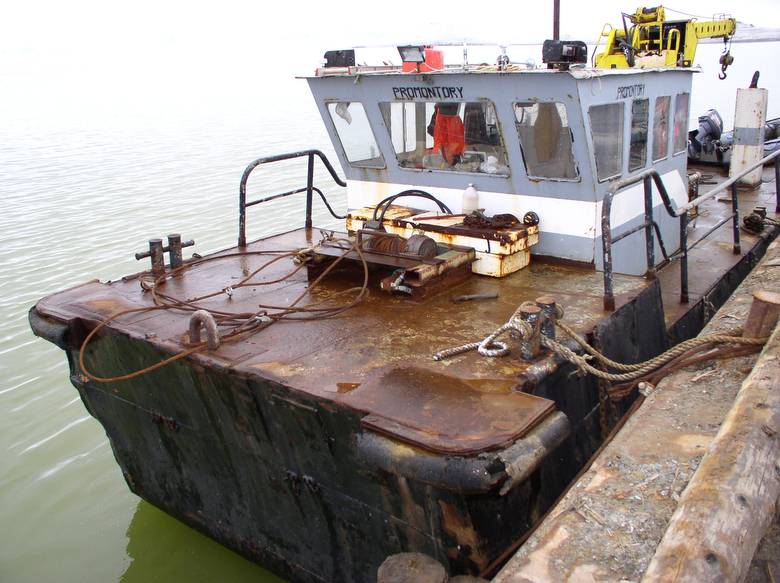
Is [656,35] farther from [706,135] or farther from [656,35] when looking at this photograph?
[706,135]

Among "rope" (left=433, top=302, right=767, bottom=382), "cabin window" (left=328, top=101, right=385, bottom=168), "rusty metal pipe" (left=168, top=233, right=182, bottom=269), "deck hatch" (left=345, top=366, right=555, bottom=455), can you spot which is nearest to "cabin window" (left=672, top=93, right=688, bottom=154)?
"cabin window" (left=328, top=101, right=385, bottom=168)

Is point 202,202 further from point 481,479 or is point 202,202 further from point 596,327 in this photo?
point 481,479

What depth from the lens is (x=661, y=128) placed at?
6762mm

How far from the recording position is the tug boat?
3846 mm

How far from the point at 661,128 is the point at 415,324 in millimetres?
3427

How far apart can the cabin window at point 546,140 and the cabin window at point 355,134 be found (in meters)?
1.54

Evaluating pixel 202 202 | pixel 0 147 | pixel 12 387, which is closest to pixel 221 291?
pixel 12 387

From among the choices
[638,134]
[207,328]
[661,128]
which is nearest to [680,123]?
[661,128]

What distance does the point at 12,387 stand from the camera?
8.52m

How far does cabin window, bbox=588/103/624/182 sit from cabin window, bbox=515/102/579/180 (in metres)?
0.21

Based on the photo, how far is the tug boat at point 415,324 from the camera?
3846 mm

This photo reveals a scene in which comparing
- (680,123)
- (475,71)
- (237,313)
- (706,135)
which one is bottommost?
(706,135)

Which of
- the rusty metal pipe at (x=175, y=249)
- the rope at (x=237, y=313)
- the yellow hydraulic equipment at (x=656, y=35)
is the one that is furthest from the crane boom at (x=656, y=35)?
the rusty metal pipe at (x=175, y=249)

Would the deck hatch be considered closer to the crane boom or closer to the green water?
the green water
